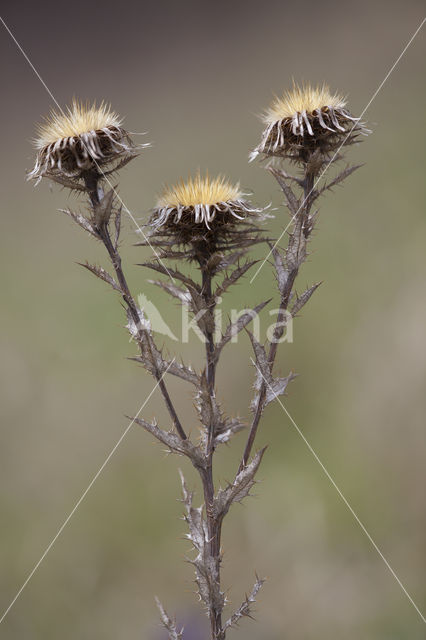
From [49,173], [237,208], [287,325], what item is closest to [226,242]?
[237,208]

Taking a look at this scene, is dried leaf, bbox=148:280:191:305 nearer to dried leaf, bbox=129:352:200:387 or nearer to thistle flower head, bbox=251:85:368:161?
dried leaf, bbox=129:352:200:387

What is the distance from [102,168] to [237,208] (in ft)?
0.69

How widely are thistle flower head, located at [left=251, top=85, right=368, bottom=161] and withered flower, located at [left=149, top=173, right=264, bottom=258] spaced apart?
103 mm

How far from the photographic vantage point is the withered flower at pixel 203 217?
99cm

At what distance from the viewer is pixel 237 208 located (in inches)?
39.7

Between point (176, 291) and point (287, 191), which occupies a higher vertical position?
point (287, 191)

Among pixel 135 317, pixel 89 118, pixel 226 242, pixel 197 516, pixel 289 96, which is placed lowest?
pixel 197 516

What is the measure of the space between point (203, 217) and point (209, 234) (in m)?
0.05

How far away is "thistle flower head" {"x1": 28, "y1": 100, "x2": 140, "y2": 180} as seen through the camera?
0.98 metres

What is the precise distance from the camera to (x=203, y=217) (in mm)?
970

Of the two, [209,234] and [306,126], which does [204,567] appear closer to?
[209,234]

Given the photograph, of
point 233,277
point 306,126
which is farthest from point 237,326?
point 306,126

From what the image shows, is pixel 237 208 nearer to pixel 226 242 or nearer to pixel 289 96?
pixel 226 242

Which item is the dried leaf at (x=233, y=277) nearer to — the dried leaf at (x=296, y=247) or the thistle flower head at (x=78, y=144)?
the dried leaf at (x=296, y=247)
